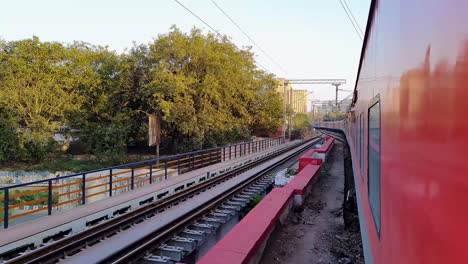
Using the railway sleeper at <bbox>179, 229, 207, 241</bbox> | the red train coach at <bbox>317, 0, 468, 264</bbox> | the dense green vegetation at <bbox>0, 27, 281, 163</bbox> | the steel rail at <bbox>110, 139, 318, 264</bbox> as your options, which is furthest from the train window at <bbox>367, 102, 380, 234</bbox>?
the dense green vegetation at <bbox>0, 27, 281, 163</bbox>

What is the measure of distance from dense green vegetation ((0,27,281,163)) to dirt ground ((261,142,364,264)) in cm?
1804

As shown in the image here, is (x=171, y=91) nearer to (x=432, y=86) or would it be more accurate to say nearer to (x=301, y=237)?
(x=301, y=237)

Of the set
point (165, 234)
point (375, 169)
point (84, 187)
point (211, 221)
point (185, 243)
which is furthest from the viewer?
point (84, 187)

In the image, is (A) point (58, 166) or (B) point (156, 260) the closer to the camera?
(B) point (156, 260)

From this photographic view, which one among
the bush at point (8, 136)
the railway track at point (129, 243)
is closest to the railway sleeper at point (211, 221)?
the railway track at point (129, 243)

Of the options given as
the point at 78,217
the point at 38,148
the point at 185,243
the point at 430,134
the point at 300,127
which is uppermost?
the point at 300,127

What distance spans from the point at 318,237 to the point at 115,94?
2618 cm

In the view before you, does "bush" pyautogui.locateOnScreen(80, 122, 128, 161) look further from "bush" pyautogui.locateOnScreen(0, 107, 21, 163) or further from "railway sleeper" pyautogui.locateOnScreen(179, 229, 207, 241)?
"railway sleeper" pyautogui.locateOnScreen(179, 229, 207, 241)

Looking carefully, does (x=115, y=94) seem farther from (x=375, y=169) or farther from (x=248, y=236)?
(x=375, y=169)

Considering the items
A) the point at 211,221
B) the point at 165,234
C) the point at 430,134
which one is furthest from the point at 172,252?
the point at 430,134

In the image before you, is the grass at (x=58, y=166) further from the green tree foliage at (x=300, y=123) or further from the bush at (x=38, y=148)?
the green tree foliage at (x=300, y=123)

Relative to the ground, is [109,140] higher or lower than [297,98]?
lower

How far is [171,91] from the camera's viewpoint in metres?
25.5

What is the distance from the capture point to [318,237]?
24.2ft
